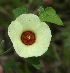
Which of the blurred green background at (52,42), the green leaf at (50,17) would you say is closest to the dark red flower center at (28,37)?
the green leaf at (50,17)

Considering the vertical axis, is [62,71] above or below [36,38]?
below

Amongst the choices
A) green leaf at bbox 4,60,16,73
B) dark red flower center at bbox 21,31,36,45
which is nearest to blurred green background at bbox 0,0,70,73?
green leaf at bbox 4,60,16,73

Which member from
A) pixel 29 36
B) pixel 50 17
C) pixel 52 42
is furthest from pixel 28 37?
pixel 52 42

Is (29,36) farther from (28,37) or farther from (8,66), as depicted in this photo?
(8,66)

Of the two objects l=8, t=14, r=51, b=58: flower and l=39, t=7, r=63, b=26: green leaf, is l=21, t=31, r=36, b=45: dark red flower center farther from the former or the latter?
l=39, t=7, r=63, b=26: green leaf

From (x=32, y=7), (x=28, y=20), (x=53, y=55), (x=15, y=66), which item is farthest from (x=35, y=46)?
(x=32, y=7)

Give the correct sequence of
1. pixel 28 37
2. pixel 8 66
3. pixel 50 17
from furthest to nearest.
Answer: pixel 8 66, pixel 28 37, pixel 50 17

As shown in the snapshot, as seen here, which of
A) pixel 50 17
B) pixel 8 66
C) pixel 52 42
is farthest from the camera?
pixel 52 42

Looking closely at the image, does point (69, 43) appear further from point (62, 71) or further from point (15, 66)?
point (15, 66)
